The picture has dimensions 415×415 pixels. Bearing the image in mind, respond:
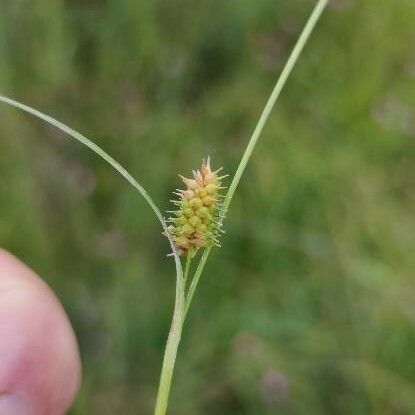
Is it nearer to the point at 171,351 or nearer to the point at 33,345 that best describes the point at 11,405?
the point at 33,345

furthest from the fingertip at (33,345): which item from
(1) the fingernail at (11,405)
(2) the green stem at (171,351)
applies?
(2) the green stem at (171,351)

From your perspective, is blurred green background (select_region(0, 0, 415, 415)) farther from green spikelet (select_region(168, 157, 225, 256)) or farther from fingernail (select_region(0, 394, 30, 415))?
green spikelet (select_region(168, 157, 225, 256))

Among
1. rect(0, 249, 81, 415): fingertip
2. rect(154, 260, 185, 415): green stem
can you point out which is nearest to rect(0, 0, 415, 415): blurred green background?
rect(0, 249, 81, 415): fingertip

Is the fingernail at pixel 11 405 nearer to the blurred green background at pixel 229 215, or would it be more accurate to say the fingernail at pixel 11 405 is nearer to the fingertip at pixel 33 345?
the fingertip at pixel 33 345

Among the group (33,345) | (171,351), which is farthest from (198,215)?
(33,345)

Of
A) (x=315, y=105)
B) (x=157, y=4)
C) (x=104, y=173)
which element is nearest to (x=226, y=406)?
(x=104, y=173)
